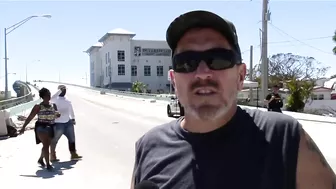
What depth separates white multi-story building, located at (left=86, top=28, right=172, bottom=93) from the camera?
109750 mm


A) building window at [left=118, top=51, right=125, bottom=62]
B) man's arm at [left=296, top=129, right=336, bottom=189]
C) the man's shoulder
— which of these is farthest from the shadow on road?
building window at [left=118, top=51, right=125, bottom=62]

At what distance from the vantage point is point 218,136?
1829 mm

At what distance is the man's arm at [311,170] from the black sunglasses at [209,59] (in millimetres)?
457

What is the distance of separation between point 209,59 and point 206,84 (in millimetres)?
120

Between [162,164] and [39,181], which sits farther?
[39,181]

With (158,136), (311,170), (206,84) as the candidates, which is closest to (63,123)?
(158,136)

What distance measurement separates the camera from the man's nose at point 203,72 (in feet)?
6.18

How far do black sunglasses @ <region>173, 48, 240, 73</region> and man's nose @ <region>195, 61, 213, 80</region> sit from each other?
0.04ft

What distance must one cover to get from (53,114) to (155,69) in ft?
335

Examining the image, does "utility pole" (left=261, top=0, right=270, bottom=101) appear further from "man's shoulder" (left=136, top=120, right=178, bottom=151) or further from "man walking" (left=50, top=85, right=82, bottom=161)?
"man's shoulder" (left=136, top=120, right=178, bottom=151)

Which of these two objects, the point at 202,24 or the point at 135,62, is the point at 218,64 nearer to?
the point at 202,24

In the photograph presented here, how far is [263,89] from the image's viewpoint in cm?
2845

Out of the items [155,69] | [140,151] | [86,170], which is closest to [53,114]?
[86,170]

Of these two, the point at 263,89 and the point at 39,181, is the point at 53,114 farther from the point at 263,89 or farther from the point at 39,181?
the point at 263,89
